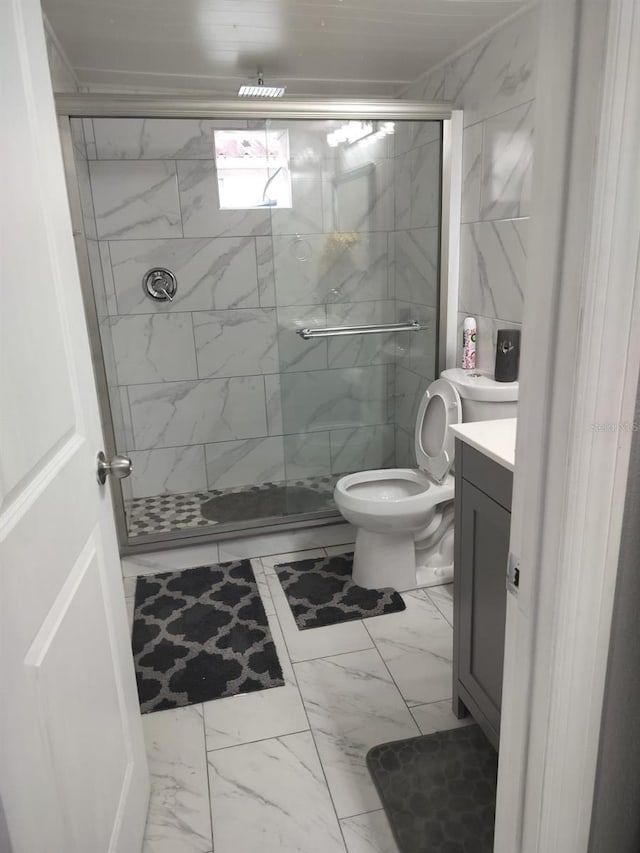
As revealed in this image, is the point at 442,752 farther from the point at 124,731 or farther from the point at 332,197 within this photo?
the point at 332,197

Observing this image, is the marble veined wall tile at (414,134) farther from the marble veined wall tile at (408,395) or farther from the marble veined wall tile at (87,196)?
the marble veined wall tile at (87,196)

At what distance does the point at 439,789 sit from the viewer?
1.60 meters

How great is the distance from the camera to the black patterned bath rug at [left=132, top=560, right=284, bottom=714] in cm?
203

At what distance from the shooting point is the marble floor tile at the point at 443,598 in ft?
7.88

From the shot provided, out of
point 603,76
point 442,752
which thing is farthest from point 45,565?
point 442,752

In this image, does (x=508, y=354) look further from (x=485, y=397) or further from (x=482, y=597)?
(x=482, y=597)

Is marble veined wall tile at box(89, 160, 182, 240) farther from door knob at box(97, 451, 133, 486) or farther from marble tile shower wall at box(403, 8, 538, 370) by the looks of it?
door knob at box(97, 451, 133, 486)

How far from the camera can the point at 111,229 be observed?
3.22 m

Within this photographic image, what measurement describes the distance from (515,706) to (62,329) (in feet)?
3.33

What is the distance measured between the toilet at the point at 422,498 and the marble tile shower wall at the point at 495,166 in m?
0.30

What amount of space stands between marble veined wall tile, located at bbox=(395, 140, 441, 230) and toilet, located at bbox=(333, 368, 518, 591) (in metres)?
0.83

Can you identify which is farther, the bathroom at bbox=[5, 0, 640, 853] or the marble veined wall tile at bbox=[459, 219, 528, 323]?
the marble veined wall tile at bbox=[459, 219, 528, 323]

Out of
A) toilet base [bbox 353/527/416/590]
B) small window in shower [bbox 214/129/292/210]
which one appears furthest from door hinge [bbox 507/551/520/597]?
small window in shower [bbox 214/129/292/210]

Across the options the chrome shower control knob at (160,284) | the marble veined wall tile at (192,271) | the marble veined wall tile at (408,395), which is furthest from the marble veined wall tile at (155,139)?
the marble veined wall tile at (408,395)
